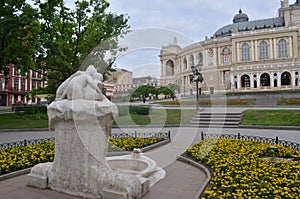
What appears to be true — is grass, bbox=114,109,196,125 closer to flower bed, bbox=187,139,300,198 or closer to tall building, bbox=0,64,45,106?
flower bed, bbox=187,139,300,198

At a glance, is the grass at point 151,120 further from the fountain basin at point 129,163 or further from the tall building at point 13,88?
the tall building at point 13,88

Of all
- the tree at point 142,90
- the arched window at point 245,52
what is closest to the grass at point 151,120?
the tree at point 142,90

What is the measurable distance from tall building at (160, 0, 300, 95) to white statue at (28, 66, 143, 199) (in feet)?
180

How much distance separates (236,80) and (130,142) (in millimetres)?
59547

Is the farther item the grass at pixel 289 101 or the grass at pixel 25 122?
the grass at pixel 289 101

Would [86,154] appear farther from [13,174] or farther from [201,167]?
[201,167]

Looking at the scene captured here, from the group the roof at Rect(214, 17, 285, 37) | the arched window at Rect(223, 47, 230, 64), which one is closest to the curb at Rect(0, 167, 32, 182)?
the arched window at Rect(223, 47, 230, 64)

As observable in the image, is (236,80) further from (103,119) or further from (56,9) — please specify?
(103,119)

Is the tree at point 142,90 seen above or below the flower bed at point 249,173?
above

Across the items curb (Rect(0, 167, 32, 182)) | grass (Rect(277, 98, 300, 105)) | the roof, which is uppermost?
the roof

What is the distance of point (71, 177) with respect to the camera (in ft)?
15.5

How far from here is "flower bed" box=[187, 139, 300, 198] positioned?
435 cm

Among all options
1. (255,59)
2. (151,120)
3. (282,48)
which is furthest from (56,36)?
(282,48)

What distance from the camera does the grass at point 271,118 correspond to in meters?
16.2
